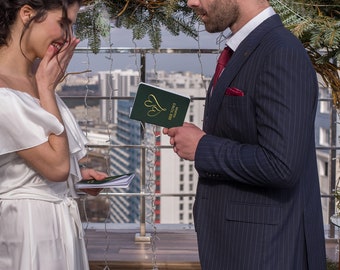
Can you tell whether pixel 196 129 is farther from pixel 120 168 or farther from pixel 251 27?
pixel 120 168

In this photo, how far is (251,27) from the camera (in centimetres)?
142

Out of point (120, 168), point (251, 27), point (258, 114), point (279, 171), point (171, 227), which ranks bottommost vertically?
point (171, 227)

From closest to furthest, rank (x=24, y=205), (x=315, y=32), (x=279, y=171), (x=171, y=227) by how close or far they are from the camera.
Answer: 1. (x=279, y=171)
2. (x=24, y=205)
3. (x=315, y=32)
4. (x=171, y=227)

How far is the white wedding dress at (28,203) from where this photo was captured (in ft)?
4.42

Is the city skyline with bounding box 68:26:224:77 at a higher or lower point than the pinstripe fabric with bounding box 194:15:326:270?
higher

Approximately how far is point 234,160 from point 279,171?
10cm

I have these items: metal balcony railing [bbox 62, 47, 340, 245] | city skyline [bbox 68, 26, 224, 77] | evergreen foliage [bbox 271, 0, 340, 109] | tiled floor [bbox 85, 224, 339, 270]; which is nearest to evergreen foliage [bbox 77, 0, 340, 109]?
evergreen foliage [bbox 271, 0, 340, 109]

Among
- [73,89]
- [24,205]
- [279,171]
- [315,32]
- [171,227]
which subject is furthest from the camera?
[171,227]

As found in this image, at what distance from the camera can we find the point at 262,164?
129 centimetres

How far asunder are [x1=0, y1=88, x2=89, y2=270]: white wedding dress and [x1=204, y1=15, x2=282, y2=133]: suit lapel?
13.4 inches

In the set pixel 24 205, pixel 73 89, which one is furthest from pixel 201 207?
pixel 73 89

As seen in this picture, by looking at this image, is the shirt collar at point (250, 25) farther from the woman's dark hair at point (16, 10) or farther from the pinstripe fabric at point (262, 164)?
the woman's dark hair at point (16, 10)

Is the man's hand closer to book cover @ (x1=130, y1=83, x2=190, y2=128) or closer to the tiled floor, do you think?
book cover @ (x1=130, y1=83, x2=190, y2=128)

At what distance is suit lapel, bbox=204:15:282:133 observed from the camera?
4.48ft
